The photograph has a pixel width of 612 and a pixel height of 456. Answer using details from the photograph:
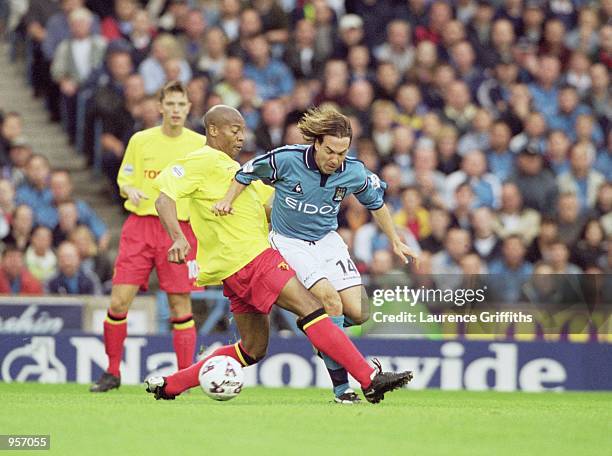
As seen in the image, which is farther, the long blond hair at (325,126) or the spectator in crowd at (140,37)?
the spectator in crowd at (140,37)

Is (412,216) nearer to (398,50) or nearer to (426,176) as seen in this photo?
(426,176)

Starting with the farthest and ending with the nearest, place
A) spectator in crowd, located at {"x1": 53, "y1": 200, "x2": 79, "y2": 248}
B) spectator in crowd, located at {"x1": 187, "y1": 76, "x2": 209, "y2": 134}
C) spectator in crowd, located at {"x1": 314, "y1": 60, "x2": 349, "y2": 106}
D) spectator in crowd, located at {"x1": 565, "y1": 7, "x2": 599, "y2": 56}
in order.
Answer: spectator in crowd, located at {"x1": 565, "y1": 7, "x2": 599, "y2": 56}
spectator in crowd, located at {"x1": 314, "y1": 60, "x2": 349, "y2": 106}
spectator in crowd, located at {"x1": 187, "y1": 76, "x2": 209, "y2": 134}
spectator in crowd, located at {"x1": 53, "y1": 200, "x2": 79, "y2": 248}

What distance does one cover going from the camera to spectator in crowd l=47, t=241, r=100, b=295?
13992 mm

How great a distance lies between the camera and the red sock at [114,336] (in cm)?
1125

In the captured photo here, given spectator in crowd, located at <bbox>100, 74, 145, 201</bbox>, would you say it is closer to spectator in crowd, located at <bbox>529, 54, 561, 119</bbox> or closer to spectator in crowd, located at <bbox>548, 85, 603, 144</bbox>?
spectator in crowd, located at <bbox>529, 54, 561, 119</bbox>

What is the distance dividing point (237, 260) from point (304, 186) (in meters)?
0.63

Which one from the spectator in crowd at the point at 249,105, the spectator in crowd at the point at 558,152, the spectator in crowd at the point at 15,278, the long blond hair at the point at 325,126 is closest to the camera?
the long blond hair at the point at 325,126

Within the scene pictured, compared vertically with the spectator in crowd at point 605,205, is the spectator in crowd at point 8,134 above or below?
above

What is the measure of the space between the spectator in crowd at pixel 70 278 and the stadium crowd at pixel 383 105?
17mm

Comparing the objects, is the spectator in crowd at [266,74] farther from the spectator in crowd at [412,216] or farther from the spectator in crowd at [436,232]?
the spectator in crowd at [436,232]

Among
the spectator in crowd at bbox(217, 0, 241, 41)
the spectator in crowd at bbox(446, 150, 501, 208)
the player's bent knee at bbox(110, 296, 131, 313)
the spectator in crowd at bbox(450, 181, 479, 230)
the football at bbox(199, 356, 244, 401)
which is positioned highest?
the spectator in crowd at bbox(217, 0, 241, 41)

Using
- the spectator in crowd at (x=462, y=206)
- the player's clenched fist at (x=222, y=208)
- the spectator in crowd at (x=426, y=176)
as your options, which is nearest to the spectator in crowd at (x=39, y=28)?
the spectator in crowd at (x=426, y=176)

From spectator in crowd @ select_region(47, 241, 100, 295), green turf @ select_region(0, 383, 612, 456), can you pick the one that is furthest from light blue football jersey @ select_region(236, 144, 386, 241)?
spectator in crowd @ select_region(47, 241, 100, 295)

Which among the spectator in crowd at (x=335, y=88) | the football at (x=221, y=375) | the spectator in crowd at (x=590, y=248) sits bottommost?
the football at (x=221, y=375)
